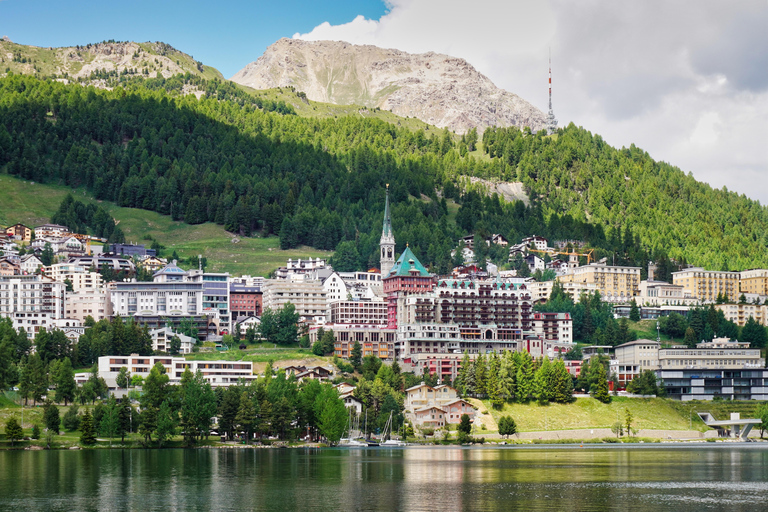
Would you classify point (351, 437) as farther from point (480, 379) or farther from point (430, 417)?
point (480, 379)

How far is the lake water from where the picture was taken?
75.1m

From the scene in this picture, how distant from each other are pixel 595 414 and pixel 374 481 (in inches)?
3172

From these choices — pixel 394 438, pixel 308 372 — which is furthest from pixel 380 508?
pixel 308 372

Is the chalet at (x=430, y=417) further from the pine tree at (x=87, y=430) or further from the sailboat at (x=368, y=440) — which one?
the pine tree at (x=87, y=430)

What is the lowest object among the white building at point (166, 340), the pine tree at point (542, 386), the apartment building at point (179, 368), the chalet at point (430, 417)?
the chalet at point (430, 417)

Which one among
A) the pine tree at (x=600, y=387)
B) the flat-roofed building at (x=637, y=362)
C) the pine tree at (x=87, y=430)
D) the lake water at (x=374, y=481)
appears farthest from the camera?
the flat-roofed building at (x=637, y=362)

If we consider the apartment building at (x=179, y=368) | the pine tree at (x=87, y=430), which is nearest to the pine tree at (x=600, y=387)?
the apartment building at (x=179, y=368)

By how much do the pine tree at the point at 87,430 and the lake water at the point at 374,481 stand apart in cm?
662

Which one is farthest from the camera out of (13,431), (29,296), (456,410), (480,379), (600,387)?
(29,296)

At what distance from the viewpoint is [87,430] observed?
12875cm

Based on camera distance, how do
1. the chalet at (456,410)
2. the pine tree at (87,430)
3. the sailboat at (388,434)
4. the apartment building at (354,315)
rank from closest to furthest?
1. the pine tree at (87,430)
2. the sailboat at (388,434)
3. the chalet at (456,410)
4. the apartment building at (354,315)

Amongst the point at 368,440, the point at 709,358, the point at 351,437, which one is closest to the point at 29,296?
the point at 351,437

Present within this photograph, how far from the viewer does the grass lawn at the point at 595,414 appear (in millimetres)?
159125

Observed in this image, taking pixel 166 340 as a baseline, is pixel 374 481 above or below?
below
